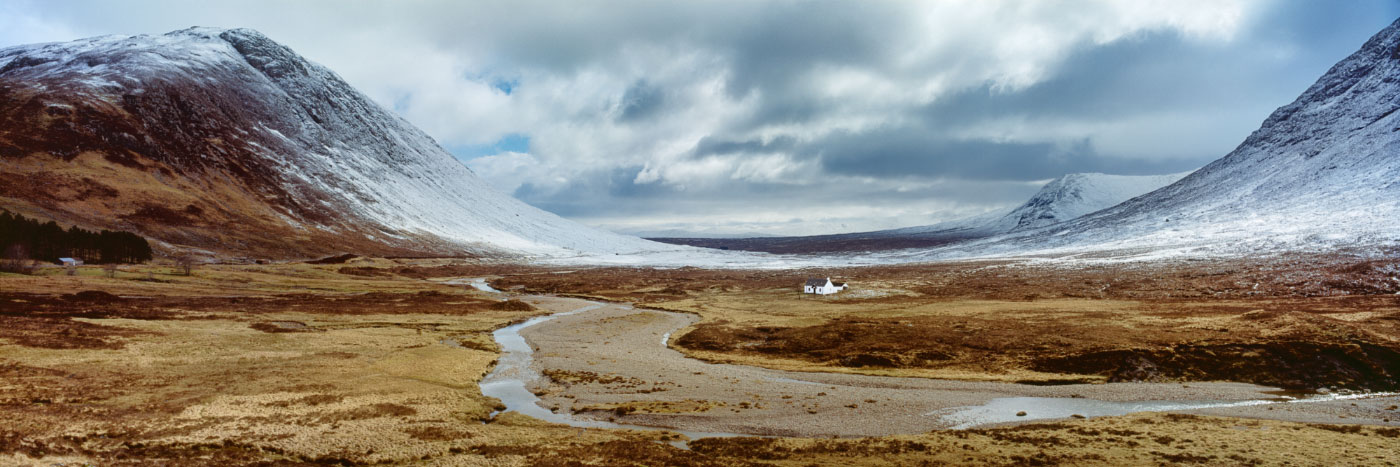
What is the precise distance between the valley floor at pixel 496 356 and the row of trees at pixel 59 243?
18548 mm

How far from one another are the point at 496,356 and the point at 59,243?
307 feet

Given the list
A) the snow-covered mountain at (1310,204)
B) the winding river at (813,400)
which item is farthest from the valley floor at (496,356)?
the snow-covered mountain at (1310,204)

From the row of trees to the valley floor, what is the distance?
18.5m

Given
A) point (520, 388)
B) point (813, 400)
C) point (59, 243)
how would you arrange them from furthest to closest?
point (59, 243)
point (520, 388)
point (813, 400)

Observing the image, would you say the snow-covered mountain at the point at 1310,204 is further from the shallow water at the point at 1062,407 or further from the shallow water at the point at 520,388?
the shallow water at the point at 520,388

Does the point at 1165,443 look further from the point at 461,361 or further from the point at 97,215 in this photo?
the point at 97,215

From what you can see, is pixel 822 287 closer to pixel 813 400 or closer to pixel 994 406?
pixel 994 406

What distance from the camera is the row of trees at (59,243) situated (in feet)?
278

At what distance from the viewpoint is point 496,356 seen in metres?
44.9

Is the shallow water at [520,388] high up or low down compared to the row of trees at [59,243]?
down

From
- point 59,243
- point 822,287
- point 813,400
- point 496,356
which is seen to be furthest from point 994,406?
point 59,243

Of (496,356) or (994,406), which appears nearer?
(994,406)

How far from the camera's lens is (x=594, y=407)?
30.7 m

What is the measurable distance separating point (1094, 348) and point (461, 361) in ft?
134
